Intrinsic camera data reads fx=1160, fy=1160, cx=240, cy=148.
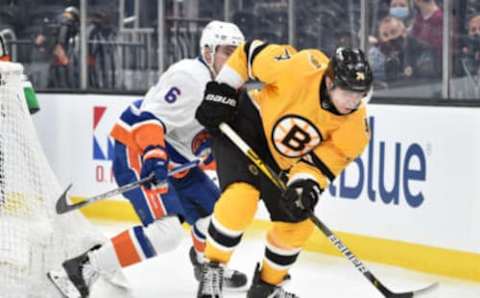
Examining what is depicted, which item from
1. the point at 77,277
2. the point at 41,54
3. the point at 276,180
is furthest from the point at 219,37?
the point at 41,54

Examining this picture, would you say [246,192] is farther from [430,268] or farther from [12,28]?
[12,28]

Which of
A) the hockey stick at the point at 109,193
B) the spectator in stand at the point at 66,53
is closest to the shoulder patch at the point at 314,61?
the hockey stick at the point at 109,193

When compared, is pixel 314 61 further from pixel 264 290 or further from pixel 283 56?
pixel 264 290

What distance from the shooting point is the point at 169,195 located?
399 centimetres

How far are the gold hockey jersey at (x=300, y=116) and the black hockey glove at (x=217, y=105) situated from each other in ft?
0.13

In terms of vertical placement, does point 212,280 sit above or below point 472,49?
below

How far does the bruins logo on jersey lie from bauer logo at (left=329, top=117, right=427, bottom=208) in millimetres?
1323

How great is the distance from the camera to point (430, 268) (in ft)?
15.2

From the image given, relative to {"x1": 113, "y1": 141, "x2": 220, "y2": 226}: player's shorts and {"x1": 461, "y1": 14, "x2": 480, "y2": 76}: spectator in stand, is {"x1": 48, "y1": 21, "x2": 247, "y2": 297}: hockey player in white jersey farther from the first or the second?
{"x1": 461, "y1": 14, "x2": 480, "y2": 76}: spectator in stand

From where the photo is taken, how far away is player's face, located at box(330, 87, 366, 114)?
3.31 m

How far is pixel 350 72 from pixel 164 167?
817 millimetres

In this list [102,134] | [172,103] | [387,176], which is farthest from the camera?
[102,134]

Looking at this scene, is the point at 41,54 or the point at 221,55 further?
the point at 41,54

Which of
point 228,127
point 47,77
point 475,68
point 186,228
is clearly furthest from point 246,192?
point 47,77
